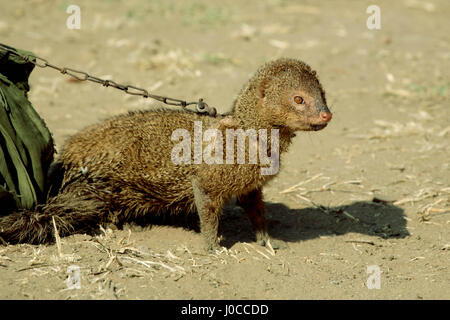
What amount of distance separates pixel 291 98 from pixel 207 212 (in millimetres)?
951

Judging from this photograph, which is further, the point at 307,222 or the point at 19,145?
the point at 307,222

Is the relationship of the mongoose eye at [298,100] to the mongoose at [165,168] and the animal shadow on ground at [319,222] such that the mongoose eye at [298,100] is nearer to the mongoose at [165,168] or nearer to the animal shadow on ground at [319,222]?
the mongoose at [165,168]

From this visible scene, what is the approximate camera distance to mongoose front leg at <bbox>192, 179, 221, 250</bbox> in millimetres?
3980

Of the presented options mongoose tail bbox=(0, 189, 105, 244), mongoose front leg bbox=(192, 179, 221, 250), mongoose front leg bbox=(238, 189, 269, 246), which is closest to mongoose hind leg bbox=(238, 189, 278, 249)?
mongoose front leg bbox=(238, 189, 269, 246)

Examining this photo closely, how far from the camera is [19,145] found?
12.5 feet

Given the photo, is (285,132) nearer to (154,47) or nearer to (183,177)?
(183,177)

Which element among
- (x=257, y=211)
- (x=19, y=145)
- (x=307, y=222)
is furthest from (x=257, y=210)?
(x=19, y=145)

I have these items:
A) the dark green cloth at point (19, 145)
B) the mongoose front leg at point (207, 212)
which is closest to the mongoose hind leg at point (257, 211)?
the mongoose front leg at point (207, 212)

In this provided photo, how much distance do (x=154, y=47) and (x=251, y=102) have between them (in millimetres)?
4258

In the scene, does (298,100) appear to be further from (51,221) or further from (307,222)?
(51,221)

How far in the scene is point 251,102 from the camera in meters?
3.93

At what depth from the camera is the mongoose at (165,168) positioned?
3.82 meters

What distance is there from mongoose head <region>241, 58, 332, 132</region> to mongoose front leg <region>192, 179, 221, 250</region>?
2.15 ft

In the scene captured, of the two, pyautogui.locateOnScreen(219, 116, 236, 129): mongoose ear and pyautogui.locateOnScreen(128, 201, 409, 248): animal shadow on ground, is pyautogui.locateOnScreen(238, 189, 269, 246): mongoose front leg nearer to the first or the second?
pyautogui.locateOnScreen(128, 201, 409, 248): animal shadow on ground
